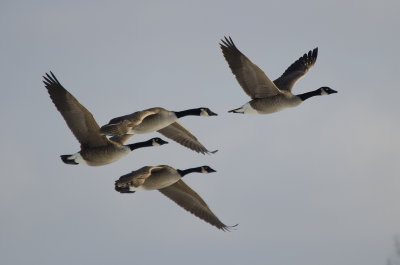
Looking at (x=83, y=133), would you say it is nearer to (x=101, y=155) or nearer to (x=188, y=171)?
(x=101, y=155)

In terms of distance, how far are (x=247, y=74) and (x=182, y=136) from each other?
2.94 metres

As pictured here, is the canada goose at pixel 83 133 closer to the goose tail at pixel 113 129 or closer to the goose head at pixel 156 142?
the goose tail at pixel 113 129

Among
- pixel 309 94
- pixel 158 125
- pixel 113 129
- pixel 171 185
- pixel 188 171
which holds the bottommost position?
pixel 171 185

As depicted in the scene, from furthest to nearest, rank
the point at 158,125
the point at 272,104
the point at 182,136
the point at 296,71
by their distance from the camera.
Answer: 1. the point at 296,71
2. the point at 182,136
3. the point at 272,104
4. the point at 158,125

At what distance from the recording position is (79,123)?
1673cm

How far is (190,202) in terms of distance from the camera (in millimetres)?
18922

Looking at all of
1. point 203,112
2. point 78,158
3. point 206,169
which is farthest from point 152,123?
point 203,112

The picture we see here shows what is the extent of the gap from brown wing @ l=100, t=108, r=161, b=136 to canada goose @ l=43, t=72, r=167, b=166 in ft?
1.20

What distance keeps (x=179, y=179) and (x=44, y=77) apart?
3717mm

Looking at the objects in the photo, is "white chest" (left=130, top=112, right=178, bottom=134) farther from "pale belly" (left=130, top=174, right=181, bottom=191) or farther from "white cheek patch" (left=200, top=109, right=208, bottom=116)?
"white cheek patch" (left=200, top=109, right=208, bottom=116)

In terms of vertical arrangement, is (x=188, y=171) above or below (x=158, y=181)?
below

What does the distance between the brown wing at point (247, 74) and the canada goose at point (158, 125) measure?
1.60 meters

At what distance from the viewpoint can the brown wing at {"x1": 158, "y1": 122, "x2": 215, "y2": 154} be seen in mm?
20375

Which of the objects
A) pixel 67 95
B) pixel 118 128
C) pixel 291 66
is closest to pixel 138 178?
pixel 118 128
